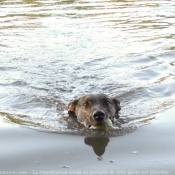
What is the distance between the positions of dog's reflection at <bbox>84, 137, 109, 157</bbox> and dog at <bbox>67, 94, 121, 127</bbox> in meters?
0.40

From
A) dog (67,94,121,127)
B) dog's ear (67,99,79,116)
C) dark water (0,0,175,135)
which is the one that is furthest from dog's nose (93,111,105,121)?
dog's ear (67,99,79,116)

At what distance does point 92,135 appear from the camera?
23.4 feet

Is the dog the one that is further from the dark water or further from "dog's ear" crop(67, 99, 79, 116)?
the dark water

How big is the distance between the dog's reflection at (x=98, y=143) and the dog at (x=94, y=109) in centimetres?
40

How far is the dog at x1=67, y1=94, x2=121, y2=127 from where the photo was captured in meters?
7.32

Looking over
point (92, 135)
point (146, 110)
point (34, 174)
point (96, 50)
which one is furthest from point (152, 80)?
point (34, 174)

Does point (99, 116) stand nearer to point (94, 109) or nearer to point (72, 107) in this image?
point (94, 109)

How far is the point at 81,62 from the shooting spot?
12094mm

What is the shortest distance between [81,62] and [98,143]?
5.55m

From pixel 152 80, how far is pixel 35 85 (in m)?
2.68

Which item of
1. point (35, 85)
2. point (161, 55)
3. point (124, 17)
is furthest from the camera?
point (124, 17)

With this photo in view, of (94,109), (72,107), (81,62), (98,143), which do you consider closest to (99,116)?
(94,109)

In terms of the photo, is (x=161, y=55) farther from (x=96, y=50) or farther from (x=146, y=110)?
(x=146, y=110)

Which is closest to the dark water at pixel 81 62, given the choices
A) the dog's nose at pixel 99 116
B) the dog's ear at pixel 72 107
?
the dog's ear at pixel 72 107
